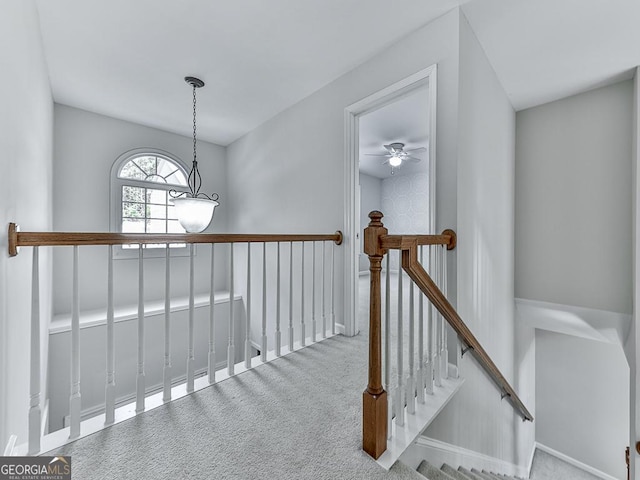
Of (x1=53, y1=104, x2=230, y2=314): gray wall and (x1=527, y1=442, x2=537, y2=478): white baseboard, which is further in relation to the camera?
(x1=527, y1=442, x2=537, y2=478): white baseboard

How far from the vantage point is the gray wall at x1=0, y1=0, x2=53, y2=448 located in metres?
1.14

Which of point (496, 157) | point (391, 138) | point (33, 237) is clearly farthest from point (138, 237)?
point (391, 138)

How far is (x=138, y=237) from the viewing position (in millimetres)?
1285

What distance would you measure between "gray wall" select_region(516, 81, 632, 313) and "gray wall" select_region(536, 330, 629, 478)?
134 centimetres

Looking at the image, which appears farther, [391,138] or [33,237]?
[391,138]

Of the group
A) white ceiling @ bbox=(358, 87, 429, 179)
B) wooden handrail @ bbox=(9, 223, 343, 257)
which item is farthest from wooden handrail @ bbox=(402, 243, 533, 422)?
white ceiling @ bbox=(358, 87, 429, 179)

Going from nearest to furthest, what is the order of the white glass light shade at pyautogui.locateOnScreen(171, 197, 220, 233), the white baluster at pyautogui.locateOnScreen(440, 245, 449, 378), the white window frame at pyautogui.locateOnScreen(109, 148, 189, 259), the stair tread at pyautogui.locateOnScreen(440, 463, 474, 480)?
1. the stair tread at pyautogui.locateOnScreen(440, 463, 474, 480)
2. the white baluster at pyautogui.locateOnScreen(440, 245, 449, 378)
3. the white glass light shade at pyautogui.locateOnScreen(171, 197, 220, 233)
4. the white window frame at pyautogui.locateOnScreen(109, 148, 189, 259)

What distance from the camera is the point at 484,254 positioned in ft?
7.23

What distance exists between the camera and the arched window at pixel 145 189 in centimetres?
353

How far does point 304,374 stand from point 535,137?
3.37m

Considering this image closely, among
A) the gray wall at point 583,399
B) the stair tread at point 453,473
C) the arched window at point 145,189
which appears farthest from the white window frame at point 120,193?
the gray wall at point 583,399

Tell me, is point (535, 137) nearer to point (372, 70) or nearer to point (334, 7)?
point (372, 70)

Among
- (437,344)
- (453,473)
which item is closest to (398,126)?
(437,344)

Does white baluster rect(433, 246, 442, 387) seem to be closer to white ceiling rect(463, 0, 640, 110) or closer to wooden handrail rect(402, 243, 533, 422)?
wooden handrail rect(402, 243, 533, 422)
